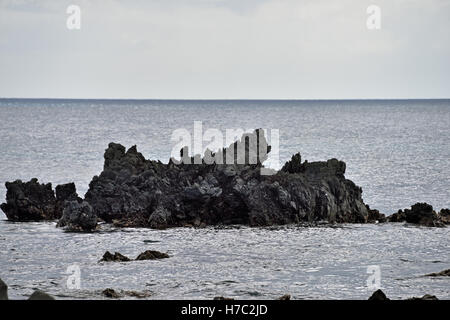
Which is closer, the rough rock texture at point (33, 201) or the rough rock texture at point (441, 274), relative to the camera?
the rough rock texture at point (441, 274)

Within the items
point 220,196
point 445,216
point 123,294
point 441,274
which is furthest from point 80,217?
point 445,216

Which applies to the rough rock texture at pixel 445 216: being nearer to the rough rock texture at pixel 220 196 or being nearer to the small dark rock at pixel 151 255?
the rough rock texture at pixel 220 196

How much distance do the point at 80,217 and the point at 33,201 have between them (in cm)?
→ 563

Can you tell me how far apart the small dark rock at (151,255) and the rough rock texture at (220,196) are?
9.32m

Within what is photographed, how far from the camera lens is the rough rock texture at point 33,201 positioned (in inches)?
2260

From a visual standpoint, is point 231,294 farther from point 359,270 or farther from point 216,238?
point 216,238

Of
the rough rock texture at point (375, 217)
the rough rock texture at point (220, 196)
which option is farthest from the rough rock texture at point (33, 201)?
the rough rock texture at point (375, 217)

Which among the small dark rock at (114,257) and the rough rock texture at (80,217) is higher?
the rough rock texture at (80,217)

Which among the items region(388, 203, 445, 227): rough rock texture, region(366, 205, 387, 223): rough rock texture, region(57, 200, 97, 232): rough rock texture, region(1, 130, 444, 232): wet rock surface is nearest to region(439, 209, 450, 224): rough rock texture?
region(1, 130, 444, 232): wet rock surface

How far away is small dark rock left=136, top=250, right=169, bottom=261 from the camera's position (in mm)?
44906

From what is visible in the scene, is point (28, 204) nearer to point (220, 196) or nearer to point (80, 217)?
point (80, 217)

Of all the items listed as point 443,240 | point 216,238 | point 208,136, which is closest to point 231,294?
point 216,238

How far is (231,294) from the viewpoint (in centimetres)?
3741
